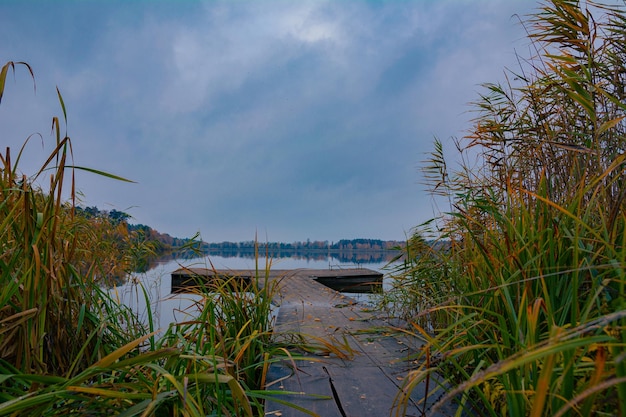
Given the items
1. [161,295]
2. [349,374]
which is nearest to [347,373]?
[349,374]

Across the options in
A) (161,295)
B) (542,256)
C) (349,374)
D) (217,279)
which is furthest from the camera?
(161,295)

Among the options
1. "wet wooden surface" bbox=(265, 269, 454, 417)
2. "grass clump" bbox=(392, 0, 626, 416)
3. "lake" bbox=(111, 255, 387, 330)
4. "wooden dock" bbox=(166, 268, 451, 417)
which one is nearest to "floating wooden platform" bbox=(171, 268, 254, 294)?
"lake" bbox=(111, 255, 387, 330)

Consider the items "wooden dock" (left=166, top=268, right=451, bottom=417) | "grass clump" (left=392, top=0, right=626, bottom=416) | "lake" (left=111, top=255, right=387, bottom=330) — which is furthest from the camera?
"lake" (left=111, top=255, right=387, bottom=330)

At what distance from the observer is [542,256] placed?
1.36m

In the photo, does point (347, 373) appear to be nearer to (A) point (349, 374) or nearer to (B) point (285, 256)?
(A) point (349, 374)

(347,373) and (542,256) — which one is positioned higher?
(542,256)

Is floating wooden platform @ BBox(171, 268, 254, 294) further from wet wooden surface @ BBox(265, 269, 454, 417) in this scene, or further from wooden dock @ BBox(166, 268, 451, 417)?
wet wooden surface @ BBox(265, 269, 454, 417)

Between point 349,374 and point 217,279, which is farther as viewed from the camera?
point 217,279

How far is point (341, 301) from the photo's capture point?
4520mm

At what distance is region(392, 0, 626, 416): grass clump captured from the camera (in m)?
0.87

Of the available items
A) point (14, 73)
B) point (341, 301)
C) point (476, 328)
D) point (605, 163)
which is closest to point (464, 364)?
point (476, 328)

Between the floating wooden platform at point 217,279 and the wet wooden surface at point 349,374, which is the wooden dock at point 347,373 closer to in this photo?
the wet wooden surface at point 349,374

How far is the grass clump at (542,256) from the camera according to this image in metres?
0.87

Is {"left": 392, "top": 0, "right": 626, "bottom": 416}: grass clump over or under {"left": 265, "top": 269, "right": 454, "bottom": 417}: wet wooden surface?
over
